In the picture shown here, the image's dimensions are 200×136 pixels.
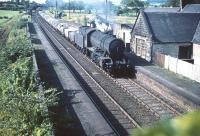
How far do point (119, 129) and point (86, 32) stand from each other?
22.1 m

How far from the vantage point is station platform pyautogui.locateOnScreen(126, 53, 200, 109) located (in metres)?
19.5

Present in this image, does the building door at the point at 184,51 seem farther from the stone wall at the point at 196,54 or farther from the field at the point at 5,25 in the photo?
the field at the point at 5,25

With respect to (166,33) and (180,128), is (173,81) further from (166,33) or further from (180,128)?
(180,128)

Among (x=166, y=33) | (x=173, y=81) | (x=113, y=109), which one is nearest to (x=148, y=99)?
(x=113, y=109)

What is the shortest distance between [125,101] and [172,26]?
16321 millimetres

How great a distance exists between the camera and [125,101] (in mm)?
20641

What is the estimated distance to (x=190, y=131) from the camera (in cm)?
68

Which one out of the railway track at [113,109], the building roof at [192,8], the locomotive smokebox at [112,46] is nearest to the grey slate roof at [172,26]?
the building roof at [192,8]

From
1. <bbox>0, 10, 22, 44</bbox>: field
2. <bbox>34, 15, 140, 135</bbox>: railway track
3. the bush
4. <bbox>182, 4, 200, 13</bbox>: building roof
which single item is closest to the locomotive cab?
<bbox>34, 15, 140, 135</bbox>: railway track

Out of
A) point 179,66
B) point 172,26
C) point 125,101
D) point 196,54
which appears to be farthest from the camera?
point 172,26

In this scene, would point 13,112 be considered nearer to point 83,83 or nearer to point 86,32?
point 83,83

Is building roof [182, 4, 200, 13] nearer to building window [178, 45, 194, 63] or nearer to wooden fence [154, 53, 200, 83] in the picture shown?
building window [178, 45, 194, 63]

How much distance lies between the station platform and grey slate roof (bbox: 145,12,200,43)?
3.56 metres

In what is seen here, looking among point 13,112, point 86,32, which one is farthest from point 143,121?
point 86,32
